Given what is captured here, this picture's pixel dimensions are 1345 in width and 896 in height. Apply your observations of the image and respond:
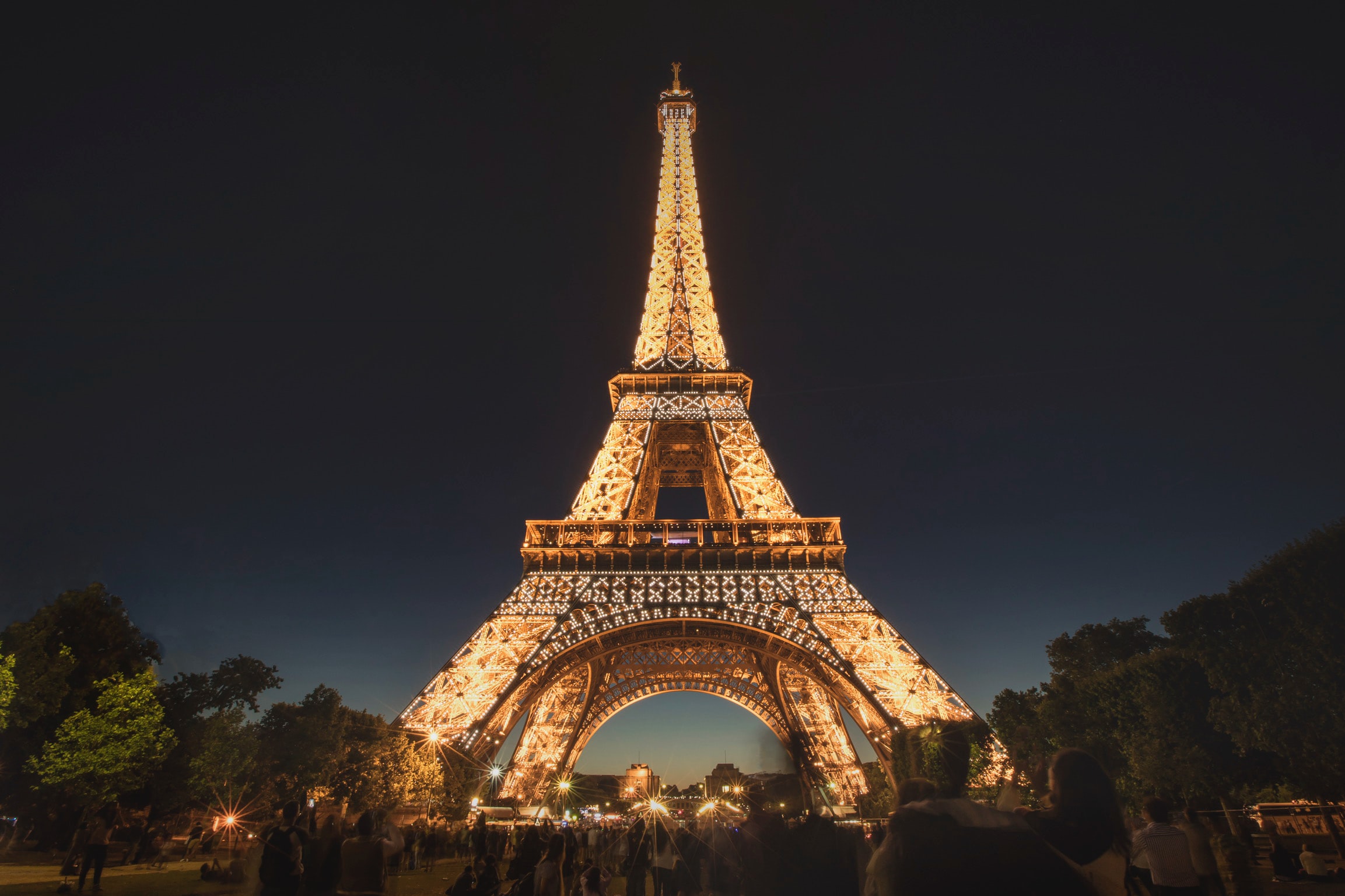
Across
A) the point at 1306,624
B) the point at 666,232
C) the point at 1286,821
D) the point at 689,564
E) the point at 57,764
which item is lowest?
the point at 1286,821

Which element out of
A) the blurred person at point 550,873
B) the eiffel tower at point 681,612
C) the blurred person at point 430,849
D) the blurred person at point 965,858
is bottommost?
the blurred person at point 430,849

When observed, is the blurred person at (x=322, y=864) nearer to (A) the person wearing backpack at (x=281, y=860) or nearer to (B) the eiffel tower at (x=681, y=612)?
(A) the person wearing backpack at (x=281, y=860)

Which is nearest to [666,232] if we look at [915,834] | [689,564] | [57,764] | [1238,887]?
[689,564]

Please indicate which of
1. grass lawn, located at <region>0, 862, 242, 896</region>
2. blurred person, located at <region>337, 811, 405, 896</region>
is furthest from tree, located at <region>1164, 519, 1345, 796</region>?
grass lawn, located at <region>0, 862, 242, 896</region>

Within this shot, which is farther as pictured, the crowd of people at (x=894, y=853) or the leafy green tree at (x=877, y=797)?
the leafy green tree at (x=877, y=797)

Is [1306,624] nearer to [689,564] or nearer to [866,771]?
[689,564]

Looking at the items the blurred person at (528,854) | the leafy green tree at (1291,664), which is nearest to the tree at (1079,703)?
the leafy green tree at (1291,664)
